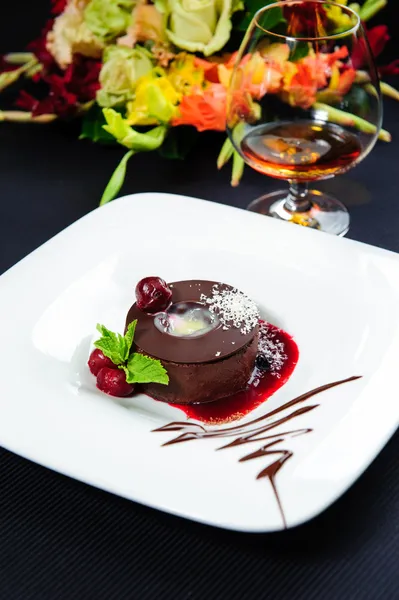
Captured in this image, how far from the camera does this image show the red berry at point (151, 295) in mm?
1680

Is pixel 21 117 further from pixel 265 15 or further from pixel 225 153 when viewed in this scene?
pixel 265 15

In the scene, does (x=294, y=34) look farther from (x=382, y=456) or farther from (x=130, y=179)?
(x=382, y=456)

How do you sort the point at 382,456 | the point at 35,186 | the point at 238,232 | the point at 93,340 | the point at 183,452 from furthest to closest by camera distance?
the point at 35,186
the point at 238,232
the point at 93,340
the point at 382,456
the point at 183,452

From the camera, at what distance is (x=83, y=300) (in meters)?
1.80

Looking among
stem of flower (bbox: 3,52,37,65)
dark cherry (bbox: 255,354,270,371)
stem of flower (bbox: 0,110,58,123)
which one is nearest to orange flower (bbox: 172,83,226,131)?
stem of flower (bbox: 0,110,58,123)

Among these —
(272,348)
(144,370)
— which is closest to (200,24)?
(272,348)

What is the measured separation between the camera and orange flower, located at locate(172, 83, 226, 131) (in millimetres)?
2225

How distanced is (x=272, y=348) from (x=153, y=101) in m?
0.87

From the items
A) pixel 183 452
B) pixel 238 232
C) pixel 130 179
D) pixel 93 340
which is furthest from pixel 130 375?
pixel 130 179

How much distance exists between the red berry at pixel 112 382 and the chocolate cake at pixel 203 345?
60 millimetres

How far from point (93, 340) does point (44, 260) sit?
0.22 m

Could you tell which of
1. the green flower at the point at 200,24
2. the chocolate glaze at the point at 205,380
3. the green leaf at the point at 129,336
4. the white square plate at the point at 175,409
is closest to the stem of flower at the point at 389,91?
the green flower at the point at 200,24

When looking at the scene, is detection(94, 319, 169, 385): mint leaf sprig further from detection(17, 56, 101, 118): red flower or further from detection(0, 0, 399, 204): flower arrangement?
detection(17, 56, 101, 118): red flower

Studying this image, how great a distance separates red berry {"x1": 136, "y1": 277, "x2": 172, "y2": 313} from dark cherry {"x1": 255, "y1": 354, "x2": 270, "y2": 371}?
23cm
